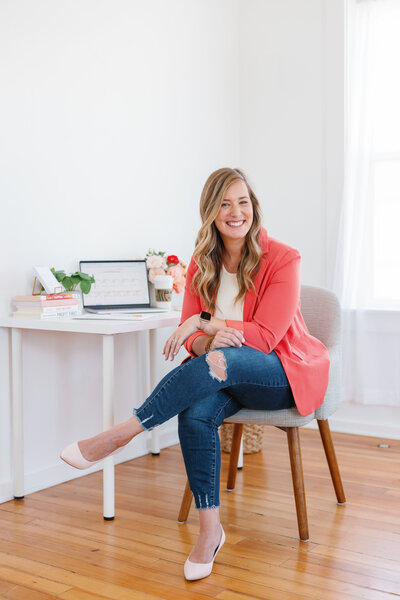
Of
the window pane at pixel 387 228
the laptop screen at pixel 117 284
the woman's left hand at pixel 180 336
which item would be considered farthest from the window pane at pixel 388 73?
the woman's left hand at pixel 180 336

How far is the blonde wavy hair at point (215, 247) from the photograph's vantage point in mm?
2176

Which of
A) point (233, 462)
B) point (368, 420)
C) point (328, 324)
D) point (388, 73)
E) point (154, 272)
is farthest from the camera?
point (368, 420)

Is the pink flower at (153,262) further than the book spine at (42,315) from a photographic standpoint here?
Yes

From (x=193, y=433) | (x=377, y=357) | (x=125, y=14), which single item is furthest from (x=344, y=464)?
(x=125, y=14)

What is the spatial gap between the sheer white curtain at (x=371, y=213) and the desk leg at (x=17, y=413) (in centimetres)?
172

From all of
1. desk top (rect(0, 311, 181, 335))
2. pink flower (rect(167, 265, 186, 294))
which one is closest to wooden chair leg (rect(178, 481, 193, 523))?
desk top (rect(0, 311, 181, 335))

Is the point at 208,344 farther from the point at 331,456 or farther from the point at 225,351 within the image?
the point at 331,456

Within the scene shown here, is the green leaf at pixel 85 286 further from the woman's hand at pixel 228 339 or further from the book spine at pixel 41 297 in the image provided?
the woman's hand at pixel 228 339

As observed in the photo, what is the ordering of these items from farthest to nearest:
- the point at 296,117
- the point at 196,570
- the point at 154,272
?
the point at 296,117 < the point at 154,272 < the point at 196,570

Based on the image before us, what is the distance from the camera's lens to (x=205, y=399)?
1.96 meters

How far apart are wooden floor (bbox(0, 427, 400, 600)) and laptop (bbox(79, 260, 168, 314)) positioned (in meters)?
0.69

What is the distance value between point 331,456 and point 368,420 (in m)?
1.20

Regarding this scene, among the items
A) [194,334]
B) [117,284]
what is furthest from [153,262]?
[194,334]

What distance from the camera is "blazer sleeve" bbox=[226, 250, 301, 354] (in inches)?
80.6
